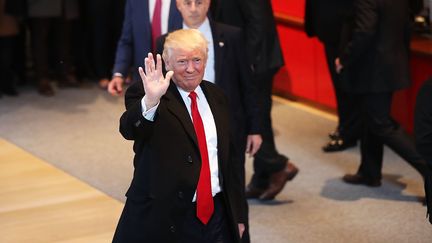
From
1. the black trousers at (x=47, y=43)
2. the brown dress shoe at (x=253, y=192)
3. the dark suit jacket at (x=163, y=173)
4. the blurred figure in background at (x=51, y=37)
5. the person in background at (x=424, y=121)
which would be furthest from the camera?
the black trousers at (x=47, y=43)

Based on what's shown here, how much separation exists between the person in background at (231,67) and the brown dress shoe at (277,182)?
50.1 inches

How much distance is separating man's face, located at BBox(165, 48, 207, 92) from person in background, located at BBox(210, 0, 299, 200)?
1.83 meters

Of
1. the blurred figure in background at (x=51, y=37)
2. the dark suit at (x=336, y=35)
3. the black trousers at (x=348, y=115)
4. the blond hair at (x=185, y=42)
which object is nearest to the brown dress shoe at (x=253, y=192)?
the dark suit at (x=336, y=35)

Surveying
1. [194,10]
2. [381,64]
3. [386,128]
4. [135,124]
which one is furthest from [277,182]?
[135,124]

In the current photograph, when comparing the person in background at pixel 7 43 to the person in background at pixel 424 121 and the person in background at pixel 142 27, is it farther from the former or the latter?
the person in background at pixel 424 121

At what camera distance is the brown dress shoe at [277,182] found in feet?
19.7

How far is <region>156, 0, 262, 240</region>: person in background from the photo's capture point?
4.66 metres

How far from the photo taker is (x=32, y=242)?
515cm

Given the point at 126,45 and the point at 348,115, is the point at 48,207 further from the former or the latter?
the point at 348,115

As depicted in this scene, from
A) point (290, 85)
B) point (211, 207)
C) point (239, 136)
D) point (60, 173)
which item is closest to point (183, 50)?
point (211, 207)

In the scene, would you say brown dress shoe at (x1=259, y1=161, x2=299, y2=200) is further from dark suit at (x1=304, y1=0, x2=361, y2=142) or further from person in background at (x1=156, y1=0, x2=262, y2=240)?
person in background at (x1=156, y1=0, x2=262, y2=240)

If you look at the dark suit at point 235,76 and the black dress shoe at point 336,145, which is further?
the black dress shoe at point 336,145

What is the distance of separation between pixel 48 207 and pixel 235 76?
5.29ft

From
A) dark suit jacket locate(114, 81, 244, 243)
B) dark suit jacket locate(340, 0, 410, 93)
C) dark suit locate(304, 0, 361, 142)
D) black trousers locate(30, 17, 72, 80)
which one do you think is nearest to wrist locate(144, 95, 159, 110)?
dark suit jacket locate(114, 81, 244, 243)
